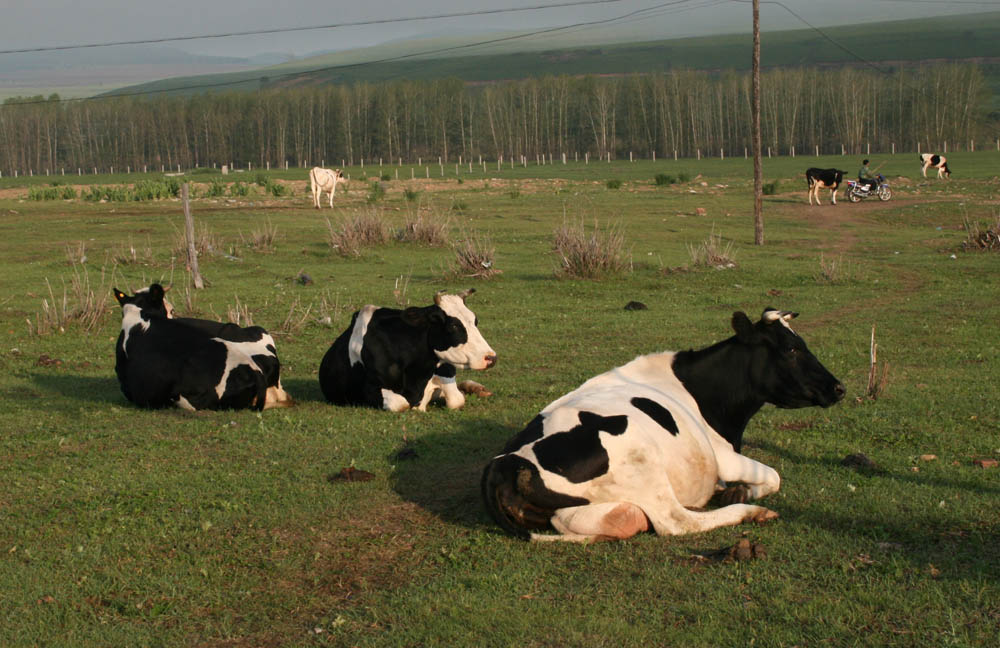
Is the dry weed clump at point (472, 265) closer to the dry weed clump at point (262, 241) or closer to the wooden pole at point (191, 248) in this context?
the wooden pole at point (191, 248)

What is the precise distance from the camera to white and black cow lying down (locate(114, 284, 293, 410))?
34.1ft

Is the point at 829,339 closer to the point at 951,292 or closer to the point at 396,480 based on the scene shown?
the point at 951,292

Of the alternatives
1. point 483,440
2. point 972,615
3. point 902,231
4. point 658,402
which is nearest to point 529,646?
point 972,615

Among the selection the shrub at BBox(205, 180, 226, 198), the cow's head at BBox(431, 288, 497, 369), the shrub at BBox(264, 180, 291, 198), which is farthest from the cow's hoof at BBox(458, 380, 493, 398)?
the shrub at BBox(264, 180, 291, 198)

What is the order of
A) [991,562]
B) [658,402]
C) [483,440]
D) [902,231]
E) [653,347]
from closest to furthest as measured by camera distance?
[991,562]
[658,402]
[483,440]
[653,347]
[902,231]

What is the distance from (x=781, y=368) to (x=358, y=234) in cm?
1991

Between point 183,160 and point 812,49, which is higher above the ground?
point 812,49

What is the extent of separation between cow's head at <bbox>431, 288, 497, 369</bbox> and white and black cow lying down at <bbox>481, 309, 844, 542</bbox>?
2.57m

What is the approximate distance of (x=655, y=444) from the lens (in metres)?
6.64

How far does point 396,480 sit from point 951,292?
580 inches

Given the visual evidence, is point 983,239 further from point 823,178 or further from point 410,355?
point 410,355

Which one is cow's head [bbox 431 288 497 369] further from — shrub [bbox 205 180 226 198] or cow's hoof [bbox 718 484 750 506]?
shrub [bbox 205 180 226 198]

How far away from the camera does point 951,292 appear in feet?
63.6

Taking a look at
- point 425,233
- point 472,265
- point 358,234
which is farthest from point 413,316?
point 425,233
